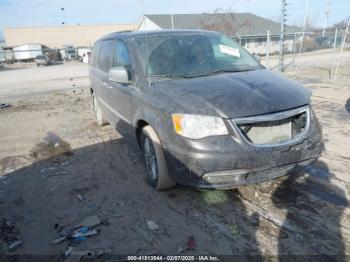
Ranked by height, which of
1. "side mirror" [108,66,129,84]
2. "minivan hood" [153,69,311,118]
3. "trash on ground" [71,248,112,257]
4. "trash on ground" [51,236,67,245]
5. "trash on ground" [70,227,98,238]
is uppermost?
"side mirror" [108,66,129,84]

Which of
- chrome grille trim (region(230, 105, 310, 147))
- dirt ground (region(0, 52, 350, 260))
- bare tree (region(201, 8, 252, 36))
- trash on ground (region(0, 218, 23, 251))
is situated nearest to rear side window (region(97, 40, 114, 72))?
dirt ground (region(0, 52, 350, 260))

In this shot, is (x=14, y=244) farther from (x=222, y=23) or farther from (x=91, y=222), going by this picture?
(x=222, y=23)

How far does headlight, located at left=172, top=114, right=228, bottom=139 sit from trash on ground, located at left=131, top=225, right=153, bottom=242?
1066 millimetres

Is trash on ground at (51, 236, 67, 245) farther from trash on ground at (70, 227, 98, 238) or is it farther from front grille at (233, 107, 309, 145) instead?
front grille at (233, 107, 309, 145)

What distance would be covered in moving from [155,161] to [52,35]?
199ft

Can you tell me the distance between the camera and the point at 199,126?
307 cm

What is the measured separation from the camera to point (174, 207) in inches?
140

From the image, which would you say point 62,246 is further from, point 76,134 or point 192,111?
point 76,134

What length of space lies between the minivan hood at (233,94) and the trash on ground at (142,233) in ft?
4.27

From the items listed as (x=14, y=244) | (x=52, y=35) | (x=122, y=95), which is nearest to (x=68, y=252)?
(x=14, y=244)

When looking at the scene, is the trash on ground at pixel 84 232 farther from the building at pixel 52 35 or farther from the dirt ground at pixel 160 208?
the building at pixel 52 35

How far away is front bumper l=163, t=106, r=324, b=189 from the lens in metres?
2.98

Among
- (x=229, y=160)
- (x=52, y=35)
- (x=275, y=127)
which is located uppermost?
(x=52, y=35)

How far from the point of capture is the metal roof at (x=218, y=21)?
116 ft
